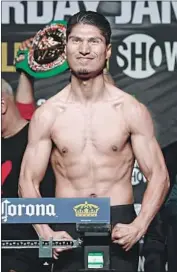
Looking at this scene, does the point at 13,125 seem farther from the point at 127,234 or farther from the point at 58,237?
the point at 127,234

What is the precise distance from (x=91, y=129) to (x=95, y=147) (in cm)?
8

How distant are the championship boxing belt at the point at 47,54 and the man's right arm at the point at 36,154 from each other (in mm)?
180

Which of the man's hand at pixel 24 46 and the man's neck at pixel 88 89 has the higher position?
the man's hand at pixel 24 46

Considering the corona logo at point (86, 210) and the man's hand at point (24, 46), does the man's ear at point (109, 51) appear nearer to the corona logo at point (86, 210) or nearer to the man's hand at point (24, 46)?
the man's hand at point (24, 46)

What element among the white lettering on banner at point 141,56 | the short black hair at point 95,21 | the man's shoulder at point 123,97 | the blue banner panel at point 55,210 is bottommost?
the blue banner panel at point 55,210

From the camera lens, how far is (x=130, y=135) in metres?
4.12

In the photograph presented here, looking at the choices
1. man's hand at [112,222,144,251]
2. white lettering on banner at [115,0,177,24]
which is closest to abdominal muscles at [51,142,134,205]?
man's hand at [112,222,144,251]

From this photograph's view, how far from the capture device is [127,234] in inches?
162

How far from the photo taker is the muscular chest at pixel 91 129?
4098mm

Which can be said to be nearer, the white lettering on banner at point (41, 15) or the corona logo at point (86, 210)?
the corona logo at point (86, 210)

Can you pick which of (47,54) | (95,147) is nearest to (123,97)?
(95,147)

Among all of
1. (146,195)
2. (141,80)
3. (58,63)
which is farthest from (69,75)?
(146,195)

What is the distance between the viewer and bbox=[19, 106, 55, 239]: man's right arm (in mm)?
4152

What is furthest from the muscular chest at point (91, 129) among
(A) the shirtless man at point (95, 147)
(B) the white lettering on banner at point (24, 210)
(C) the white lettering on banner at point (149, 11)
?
(C) the white lettering on banner at point (149, 11)
